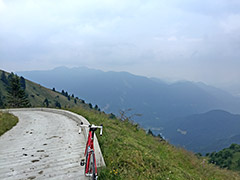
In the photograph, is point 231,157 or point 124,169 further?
point 231,157

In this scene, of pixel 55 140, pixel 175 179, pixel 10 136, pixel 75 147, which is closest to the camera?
pixel 175 179

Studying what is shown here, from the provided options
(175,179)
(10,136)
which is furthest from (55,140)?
(175,179)

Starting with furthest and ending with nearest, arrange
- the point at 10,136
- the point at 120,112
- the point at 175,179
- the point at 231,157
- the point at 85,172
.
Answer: the point at 231,157, the point at 120,112, the point at 10,136, the point at 175,179, the point at 85,172

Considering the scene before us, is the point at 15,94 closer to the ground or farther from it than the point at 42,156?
farther from it

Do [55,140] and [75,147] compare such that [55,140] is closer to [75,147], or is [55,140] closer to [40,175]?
[75,147]

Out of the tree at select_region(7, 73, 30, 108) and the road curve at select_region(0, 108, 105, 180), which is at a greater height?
the tree at select_region(7, 73, 30, 108)

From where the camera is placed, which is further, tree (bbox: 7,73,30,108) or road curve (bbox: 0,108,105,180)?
tree (bbox: 7,73,30,108)

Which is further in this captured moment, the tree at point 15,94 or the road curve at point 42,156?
the tree at point 15,94

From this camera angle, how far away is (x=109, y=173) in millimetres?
3922

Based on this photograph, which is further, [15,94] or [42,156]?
[15,94]

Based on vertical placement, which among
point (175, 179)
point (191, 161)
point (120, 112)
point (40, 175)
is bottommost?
point (191, 161)

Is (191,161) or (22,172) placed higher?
(22,172)

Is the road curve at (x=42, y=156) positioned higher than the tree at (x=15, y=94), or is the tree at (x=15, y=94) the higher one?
the tree at (x=15, y=94)

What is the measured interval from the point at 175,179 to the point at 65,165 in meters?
3.29
